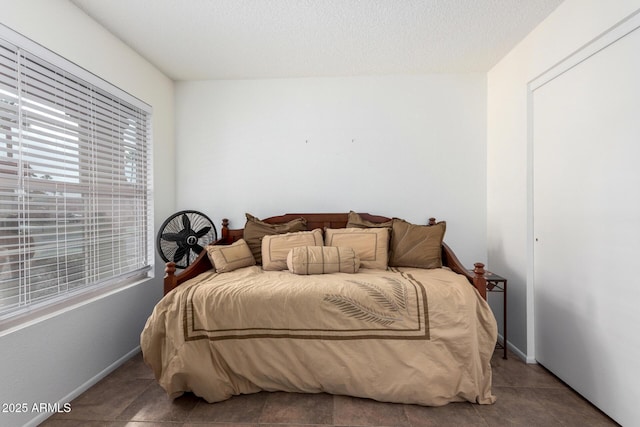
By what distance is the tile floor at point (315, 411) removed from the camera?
1.68 m

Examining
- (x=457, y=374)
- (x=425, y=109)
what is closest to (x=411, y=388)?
(x=457, y=374)

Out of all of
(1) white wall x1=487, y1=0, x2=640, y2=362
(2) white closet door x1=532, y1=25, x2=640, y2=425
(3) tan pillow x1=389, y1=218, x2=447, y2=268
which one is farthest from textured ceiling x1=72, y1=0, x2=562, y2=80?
(3) tan pillow x1=389, y1=218, x2=447, y2=268

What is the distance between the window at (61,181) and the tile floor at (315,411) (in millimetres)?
741

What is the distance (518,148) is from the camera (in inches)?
98.1

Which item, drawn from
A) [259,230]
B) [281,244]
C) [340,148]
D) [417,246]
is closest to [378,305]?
[417,246]

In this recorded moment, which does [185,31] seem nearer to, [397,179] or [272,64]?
[272,64]

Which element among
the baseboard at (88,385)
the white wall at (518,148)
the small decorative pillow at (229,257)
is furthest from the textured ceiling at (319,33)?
the baseboard at (88,385)

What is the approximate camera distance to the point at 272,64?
2.80m

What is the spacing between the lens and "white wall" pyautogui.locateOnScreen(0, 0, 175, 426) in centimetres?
160

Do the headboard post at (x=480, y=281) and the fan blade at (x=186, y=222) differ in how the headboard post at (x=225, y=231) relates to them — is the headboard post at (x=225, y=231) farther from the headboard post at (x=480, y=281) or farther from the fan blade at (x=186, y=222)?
the headboard post at (x=480, y=281)

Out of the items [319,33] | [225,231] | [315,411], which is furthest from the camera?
[225,231]

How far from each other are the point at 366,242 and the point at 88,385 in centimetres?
227

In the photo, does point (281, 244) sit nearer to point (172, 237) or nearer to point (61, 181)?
point (172, 237)

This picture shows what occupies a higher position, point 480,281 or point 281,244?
point 281,244
